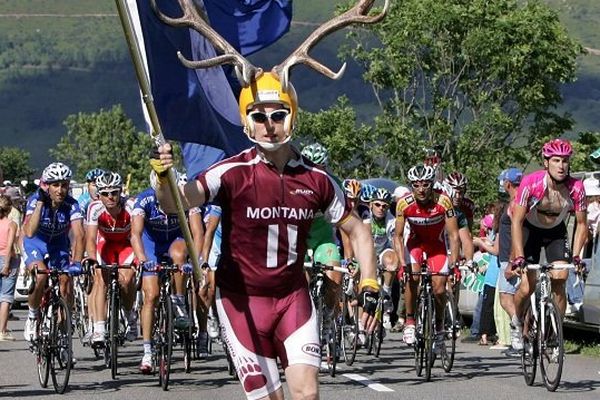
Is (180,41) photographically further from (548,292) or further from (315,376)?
(315,376)

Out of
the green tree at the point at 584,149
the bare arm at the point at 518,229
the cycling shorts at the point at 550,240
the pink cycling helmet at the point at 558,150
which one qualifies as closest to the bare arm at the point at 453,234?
the cycling shorts at the point at 550,240

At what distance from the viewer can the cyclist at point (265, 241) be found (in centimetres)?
925

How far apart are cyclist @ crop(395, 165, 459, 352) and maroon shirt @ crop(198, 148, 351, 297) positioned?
7.41 m

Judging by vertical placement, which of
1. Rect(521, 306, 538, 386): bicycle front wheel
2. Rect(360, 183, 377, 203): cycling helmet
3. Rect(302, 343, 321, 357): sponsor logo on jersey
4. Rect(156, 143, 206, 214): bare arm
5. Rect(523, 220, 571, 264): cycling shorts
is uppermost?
Rect(360, 183, 377, 203): cycling helmet

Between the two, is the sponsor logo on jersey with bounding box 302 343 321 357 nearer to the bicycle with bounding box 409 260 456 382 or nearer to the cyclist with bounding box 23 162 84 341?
the bicycle with bounding box 409 260 456 382

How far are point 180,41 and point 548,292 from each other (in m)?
6.11

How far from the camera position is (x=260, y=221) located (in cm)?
934

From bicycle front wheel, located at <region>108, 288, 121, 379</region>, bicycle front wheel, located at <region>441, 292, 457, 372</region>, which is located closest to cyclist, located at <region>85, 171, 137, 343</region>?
bicycle front wheel, located at <region>108, 288, 121, 379</region>

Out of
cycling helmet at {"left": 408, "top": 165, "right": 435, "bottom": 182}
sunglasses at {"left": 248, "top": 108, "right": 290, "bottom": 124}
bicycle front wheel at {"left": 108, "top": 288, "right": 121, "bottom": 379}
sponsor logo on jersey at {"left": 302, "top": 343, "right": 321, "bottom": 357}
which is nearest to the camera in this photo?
sponsor logo on jersey at {"left": 302, "top": 343, "right": 321, "bottom": 357}

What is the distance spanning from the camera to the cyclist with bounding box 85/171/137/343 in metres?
17.0

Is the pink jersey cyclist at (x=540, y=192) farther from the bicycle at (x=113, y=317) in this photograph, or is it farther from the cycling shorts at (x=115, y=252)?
the cycling shorts at (x=115, y=252)

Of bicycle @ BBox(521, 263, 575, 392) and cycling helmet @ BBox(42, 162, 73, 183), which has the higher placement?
cycling helmet @ BBox(42, 162, 73, 183)

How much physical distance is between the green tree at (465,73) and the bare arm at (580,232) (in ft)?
162

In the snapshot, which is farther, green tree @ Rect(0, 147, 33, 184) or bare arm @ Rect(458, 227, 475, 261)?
green tree @ Rect(0, 147, 33, 184)
